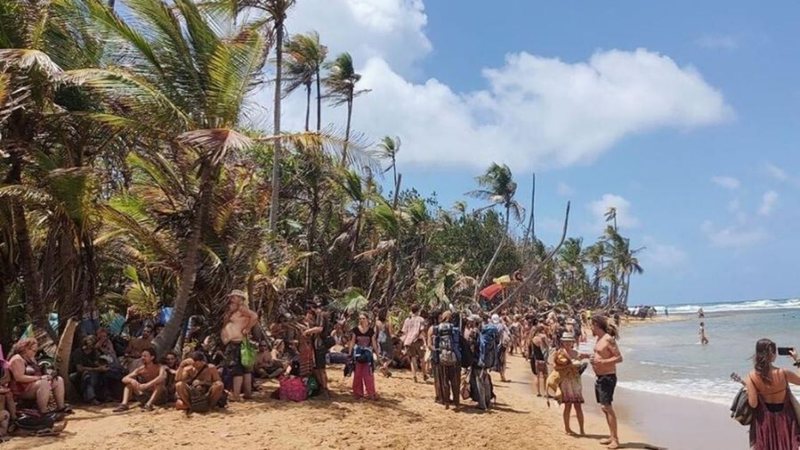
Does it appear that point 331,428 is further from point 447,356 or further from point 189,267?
point 189,267

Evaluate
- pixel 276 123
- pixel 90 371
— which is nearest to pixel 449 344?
pixel 90 371

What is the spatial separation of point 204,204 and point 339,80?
52.7 ft

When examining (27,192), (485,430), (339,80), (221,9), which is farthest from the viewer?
(339,80)

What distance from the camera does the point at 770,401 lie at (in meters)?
5.02

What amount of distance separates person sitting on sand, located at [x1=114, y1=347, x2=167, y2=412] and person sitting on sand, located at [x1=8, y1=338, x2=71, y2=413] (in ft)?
3.34

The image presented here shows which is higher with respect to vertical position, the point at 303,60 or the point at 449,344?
the point at 303,60

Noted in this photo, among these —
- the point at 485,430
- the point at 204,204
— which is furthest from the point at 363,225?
the point at 485,430

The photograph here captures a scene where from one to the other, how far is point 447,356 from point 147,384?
4058 mm

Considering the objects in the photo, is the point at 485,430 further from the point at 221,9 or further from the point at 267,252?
the point at 221,9

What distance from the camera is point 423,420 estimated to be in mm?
8438

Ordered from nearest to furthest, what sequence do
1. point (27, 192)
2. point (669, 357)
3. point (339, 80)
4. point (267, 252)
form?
point (27, 192) < point (267, 252) < point (669, 357) < point (339, 80)

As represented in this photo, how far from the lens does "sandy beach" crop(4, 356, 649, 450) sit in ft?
22.5

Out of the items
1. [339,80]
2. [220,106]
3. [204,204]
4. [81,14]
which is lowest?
[204,204]

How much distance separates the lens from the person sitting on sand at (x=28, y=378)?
695 centimetres
